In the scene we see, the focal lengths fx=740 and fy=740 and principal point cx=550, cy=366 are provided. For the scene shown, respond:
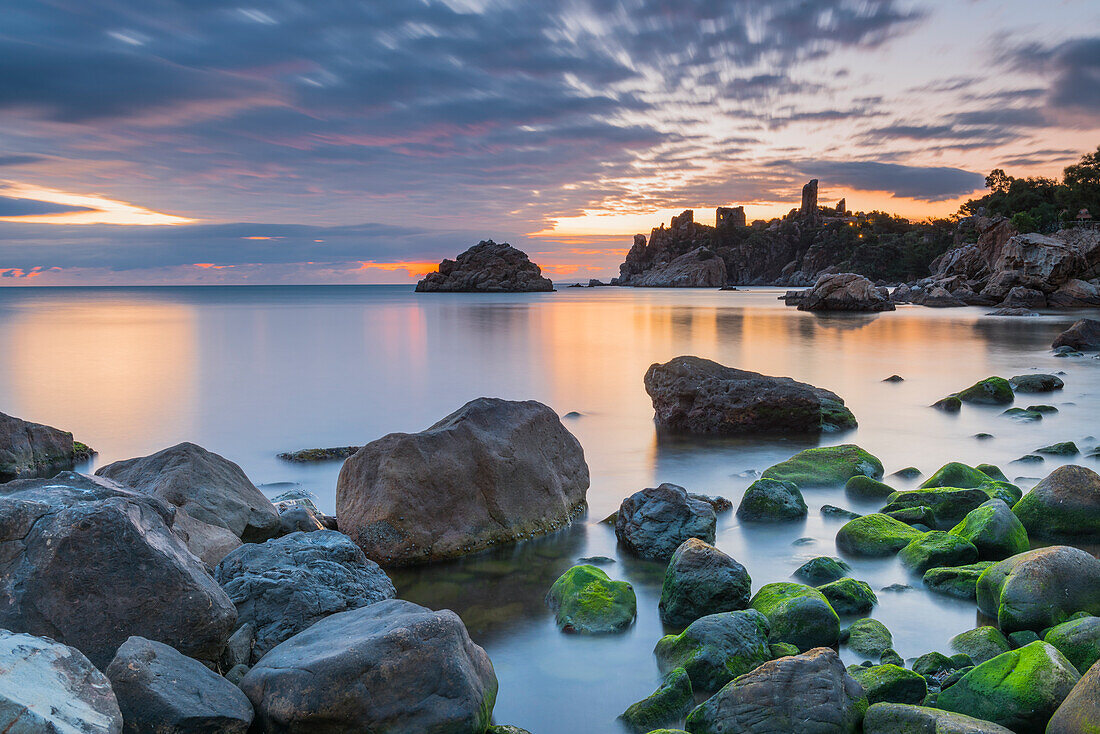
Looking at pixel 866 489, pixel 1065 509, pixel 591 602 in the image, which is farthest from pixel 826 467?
pixel 591 602

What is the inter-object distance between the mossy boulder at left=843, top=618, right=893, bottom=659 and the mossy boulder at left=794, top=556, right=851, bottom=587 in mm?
996

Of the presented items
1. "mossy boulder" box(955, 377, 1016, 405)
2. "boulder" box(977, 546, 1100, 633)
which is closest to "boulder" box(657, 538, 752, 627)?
"boulder" box(977, 546, 1100, 633)

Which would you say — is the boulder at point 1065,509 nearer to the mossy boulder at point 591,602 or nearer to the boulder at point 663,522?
the boulder at point 663,522

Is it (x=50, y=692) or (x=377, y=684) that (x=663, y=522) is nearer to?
(x=377, y=684)

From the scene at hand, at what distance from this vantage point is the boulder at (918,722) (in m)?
3.72

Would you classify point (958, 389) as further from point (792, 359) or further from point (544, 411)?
point (544, 411)

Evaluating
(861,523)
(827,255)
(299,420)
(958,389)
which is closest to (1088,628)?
(861,523)

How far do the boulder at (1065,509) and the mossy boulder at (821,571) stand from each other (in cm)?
219

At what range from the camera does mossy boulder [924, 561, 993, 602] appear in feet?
20.0

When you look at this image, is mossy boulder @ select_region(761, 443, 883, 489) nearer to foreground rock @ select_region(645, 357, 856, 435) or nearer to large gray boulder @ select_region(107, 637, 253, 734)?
foreground rock @ select_region(645, 357, 856, 435)

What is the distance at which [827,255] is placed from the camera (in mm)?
152500

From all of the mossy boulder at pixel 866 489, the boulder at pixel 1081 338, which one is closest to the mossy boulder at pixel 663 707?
the mossy boulder at pixel 866 489

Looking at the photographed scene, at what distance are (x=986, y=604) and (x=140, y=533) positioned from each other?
235 inches

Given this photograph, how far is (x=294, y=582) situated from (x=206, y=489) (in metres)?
2.34
